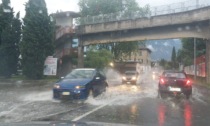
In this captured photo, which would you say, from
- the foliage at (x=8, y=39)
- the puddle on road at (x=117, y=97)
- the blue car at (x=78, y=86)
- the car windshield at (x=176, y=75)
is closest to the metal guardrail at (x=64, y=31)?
the foliage at (x=8, y=39)

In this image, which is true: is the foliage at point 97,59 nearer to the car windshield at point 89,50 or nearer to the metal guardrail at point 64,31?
the car windshield at point 89,50

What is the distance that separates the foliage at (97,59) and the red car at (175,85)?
4163 cm

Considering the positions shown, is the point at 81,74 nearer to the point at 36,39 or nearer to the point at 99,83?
the point at 99,83

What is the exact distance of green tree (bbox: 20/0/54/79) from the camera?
46.0 m

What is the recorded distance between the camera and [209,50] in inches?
1533

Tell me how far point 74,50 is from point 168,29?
58.0 feet

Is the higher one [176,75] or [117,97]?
[176,75]

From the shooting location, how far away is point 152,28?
43.3m

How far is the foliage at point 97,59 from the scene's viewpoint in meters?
64.4

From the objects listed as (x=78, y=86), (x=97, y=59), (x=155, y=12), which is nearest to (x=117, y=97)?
(x=78, y=86)

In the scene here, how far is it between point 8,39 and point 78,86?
35.4 meters

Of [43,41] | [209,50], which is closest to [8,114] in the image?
[209,50]

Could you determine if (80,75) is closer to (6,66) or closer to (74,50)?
(6,66)

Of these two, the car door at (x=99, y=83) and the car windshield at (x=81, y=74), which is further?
the car door at (x=99, y=83)
